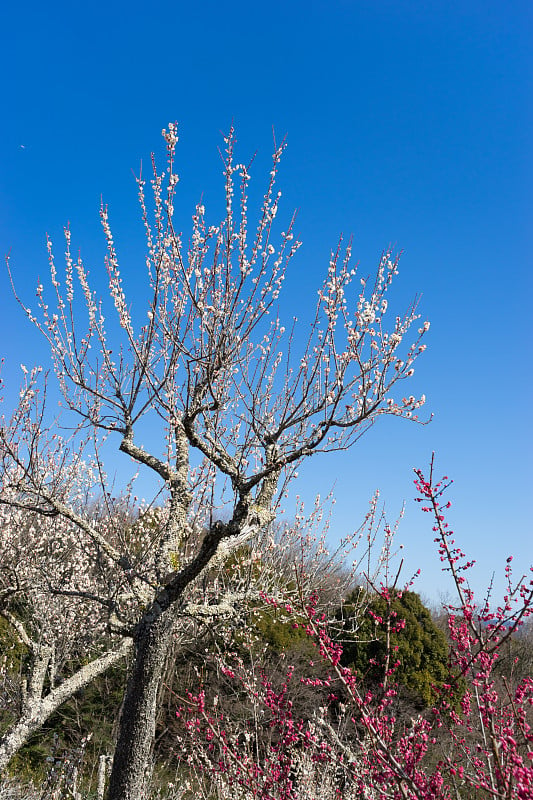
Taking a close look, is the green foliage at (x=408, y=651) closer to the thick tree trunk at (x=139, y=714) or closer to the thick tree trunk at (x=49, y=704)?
the thick tree trunk at (x=49, y=704)

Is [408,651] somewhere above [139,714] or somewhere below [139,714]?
above

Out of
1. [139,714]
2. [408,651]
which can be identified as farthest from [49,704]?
[408,651]

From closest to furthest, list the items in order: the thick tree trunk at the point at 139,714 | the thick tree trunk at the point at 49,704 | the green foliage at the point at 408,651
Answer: the thick tree trunk at the point at 139,714
the thick tree trunk at the point at 49,704
the green foliage at the point at 408,651

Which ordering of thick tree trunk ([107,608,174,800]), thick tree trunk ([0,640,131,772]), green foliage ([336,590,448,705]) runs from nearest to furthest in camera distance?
thick tree trunk ([107,608,174,800]) < thick tree trunk ([0,640,131,772]) < green foliage ([336,590,448,705])

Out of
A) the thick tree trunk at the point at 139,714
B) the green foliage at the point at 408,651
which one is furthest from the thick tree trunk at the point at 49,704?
the green foliage at the point at 408,651

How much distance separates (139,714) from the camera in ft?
13.0

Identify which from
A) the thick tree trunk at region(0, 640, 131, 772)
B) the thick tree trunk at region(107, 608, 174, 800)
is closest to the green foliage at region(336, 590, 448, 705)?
the thick tree trunk at region(0, 640, 131, 772)

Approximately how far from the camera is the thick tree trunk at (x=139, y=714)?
388 cm

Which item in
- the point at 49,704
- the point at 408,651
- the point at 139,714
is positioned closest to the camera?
the point at 139,714

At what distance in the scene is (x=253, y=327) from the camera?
158 inches

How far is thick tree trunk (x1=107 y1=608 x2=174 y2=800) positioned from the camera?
388cm

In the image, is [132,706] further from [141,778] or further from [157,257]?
[157,257]

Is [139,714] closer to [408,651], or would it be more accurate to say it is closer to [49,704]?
[49,704]

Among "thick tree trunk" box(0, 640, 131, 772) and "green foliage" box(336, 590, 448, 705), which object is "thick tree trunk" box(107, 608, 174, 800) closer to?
"thick tree trunk" box(0, 640, 131, 772)
